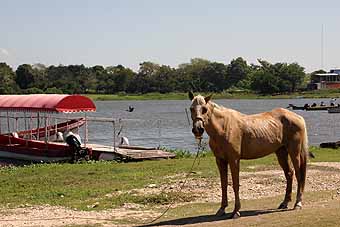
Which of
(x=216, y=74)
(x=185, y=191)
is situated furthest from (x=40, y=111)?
(x=216, y=74)

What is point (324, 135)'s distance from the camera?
48.5 m

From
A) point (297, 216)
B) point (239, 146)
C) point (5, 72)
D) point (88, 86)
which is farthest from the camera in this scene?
point (88, 86)

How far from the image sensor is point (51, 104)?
96.6 ft

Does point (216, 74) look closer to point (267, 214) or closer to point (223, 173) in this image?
point (223, 173)

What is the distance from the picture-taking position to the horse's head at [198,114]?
1154 cm

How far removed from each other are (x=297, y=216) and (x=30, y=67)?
129281 mm

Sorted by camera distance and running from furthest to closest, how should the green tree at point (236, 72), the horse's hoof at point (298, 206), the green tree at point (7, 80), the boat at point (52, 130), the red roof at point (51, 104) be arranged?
the green tree at point (236, 72) → the green tree at point (7, 80) → the boat at point (52, 130) → the red roof at point (51, 104) → the horse's hoof at point (298, 206)

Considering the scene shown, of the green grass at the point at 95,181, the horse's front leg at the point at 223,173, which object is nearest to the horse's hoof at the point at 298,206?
the horse's front leg at the point at 223,173

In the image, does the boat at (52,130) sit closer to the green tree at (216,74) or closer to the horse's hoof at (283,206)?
the horse's hoof at (283,206)

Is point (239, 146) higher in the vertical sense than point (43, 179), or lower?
higher

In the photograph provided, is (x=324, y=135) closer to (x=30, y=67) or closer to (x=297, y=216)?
(x=297, y=216)

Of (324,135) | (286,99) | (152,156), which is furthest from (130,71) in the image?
(152,156)

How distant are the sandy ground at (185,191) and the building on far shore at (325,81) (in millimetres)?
142697

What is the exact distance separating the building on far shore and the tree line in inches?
136
